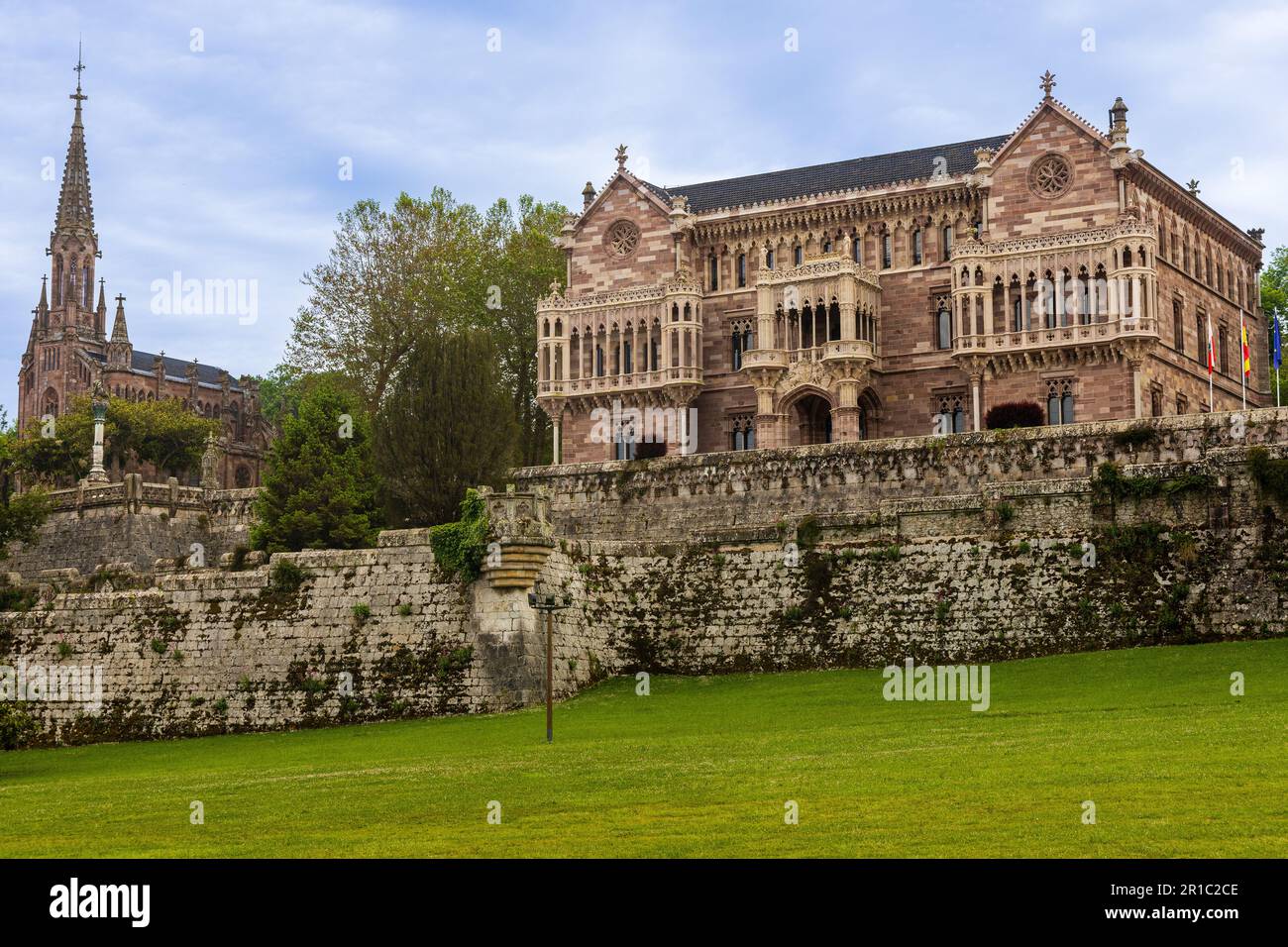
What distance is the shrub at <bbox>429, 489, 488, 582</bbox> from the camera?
42.8m

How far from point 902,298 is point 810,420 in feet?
20.6

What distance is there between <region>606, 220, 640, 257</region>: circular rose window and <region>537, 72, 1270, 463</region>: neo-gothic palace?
0.32ft

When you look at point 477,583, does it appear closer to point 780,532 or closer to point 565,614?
point 565,614

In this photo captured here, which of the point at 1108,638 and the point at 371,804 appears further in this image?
the point at 1108,638

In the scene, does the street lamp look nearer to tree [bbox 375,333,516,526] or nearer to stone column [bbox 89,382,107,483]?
tree [bbox 375,333,516,526]

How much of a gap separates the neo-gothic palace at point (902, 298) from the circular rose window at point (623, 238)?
0.32 feet

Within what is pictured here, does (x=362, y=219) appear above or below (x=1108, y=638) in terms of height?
above

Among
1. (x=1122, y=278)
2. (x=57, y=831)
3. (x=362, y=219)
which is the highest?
(x=362, y=219)

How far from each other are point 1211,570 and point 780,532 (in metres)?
10.6

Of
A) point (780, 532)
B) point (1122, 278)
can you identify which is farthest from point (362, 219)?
point (780, 532)

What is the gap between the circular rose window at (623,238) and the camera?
78.6m

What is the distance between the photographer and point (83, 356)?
140m

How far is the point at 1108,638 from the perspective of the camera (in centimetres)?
4097

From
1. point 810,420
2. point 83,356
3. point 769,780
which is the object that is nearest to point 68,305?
point 83,356
